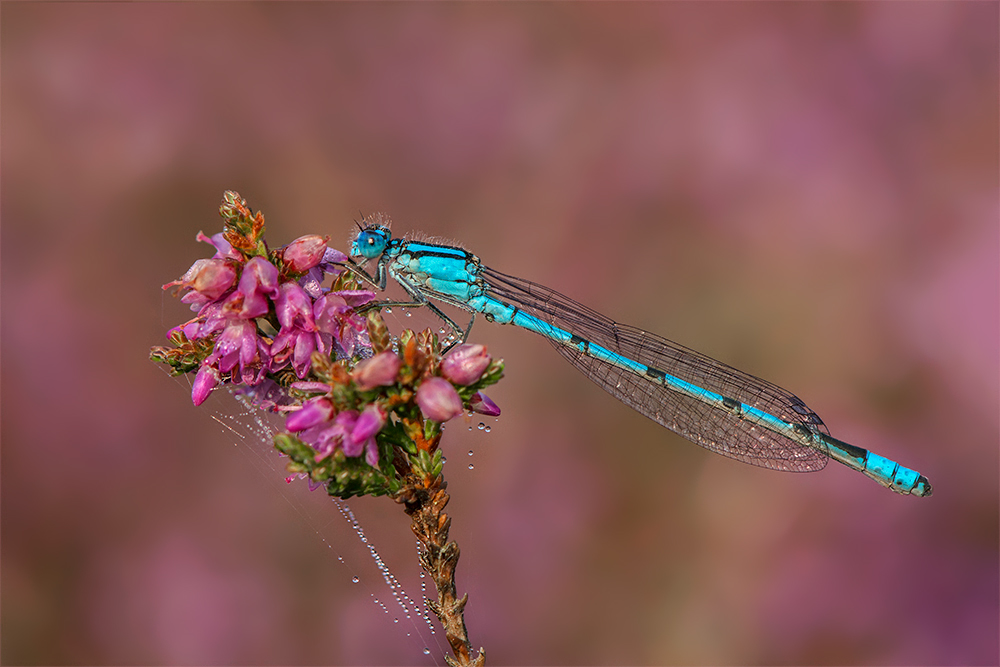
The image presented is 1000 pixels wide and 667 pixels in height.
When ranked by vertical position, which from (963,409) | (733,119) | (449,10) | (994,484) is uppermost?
(449,10)

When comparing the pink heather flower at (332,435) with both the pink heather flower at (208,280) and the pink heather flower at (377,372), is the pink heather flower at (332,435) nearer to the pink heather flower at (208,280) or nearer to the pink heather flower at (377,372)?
the pink heather flower at (377,372)

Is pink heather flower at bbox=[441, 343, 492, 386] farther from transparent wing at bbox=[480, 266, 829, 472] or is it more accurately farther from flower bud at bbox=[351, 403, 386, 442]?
transparent wing at bbox=[480, 266, 829, 472]

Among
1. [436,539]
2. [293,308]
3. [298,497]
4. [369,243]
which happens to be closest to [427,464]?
[436,539]

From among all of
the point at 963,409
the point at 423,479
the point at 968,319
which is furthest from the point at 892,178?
the point at 423,479

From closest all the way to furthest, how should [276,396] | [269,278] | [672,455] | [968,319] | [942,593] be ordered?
[269,278] < [276,396] < [942,593] < [968,319] < [672,455]

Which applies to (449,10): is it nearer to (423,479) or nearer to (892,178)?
(892,178)

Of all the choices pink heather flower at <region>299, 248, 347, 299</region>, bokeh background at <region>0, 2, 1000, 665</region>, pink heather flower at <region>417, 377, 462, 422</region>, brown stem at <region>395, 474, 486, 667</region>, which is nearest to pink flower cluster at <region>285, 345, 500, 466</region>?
pink heather flower at <region>417, 377, 462, 422</region>

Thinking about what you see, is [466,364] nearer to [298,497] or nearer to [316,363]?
[316,363]
